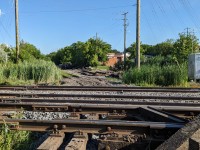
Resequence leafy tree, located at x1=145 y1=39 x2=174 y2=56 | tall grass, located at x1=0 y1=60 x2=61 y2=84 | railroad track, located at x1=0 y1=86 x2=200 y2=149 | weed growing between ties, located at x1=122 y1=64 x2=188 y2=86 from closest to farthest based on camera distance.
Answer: railroad track, located at x1=0 y1=86 x2=200 y2=149
weed growing between ties, located at x1=122 y1=64 x2=188 y2=86
tall grass, located at x1=0 y1=60 x2=61 y2=84
leafy tree, located at x1=145 y1=39 x2=174 y2=56

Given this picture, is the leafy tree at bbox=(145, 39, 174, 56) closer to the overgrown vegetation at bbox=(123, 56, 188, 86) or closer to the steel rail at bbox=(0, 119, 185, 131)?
the overgrown vegetation at bbox=(123, 56, 188, 86)

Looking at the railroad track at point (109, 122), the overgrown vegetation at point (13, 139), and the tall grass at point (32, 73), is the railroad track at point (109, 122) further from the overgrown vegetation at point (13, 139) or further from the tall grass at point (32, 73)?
the tall grass at point (32, 73)

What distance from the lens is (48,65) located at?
65.7 feet

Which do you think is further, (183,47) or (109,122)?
(183,47)

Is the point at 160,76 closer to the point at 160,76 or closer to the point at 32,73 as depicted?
the point at 160,76

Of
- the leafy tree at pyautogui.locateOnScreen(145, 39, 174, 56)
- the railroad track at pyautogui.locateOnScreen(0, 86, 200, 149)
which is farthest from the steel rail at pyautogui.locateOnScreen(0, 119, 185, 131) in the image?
the leafy tree at pyautogui.locateOnScreen(145, 39, 174, 56)

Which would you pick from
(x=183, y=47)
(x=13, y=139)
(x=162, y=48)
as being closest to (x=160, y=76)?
(x=13, y=139)

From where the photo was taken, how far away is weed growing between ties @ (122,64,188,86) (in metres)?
17.9

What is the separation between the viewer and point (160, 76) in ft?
59.7

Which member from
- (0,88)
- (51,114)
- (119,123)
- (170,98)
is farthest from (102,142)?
(0,88)

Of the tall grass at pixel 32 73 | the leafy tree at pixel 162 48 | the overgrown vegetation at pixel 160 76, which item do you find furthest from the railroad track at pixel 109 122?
the leafy tree at pixel 162 48

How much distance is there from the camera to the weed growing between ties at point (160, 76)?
17859 mm

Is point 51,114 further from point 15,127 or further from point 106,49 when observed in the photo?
point 106,49

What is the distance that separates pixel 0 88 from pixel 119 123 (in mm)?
9082
